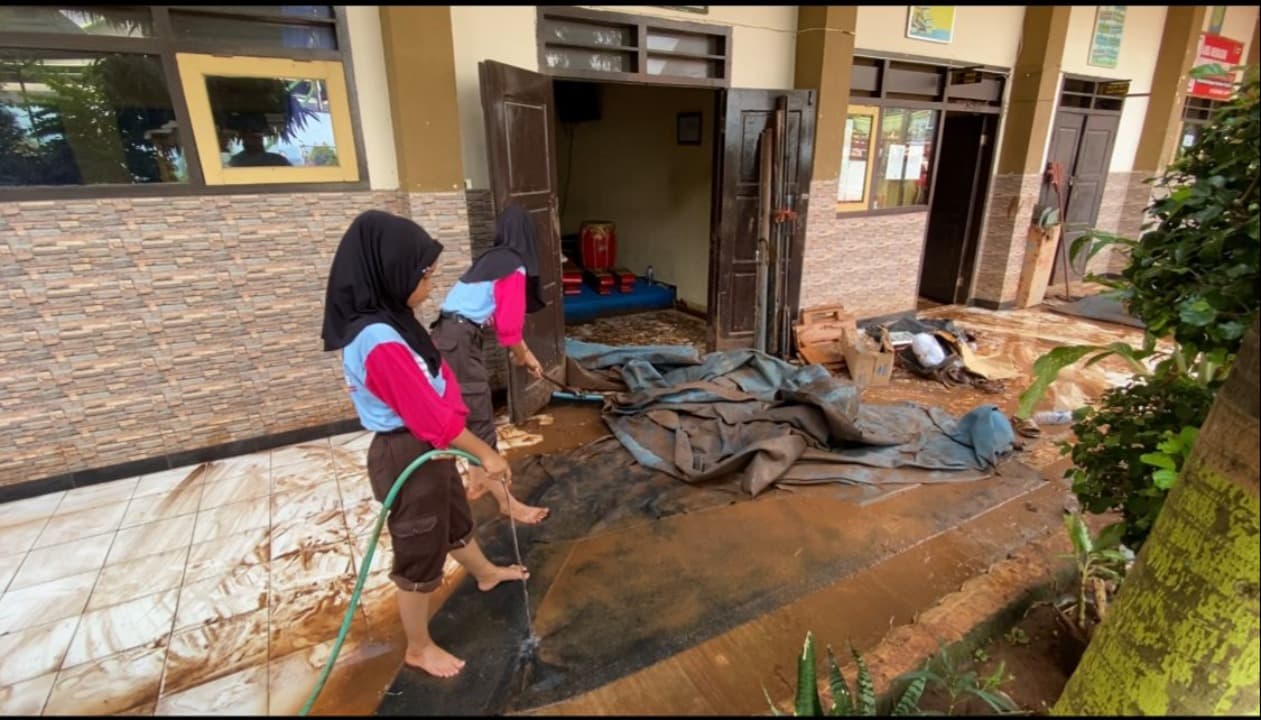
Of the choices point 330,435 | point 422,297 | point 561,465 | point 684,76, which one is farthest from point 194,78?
point 684,76

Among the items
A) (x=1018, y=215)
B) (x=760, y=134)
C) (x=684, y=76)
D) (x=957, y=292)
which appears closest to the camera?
(x=684, y=76)

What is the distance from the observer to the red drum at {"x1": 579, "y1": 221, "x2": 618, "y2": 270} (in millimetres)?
7223

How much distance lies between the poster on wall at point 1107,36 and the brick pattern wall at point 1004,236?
1.67 meters

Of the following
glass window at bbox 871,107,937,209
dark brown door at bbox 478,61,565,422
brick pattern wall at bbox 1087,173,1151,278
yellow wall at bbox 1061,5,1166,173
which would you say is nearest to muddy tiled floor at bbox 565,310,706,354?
dark brown door at bbox 478,61,565,422

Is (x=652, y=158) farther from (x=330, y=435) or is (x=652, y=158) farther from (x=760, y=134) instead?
(x=330, y=435)

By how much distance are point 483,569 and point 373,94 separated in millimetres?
2838

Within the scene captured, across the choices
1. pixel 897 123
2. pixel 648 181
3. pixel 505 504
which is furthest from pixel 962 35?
pixel 505 504

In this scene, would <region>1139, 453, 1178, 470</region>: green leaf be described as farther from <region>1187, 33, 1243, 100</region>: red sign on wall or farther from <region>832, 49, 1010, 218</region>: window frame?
<region>1187, 33, 1243, 100</region>: red sign on wall

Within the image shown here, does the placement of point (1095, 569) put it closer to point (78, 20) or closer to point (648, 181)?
point (78, 20)

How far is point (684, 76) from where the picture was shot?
4.49 meters

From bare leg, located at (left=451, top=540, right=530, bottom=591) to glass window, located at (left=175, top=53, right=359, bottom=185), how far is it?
96.5 inches

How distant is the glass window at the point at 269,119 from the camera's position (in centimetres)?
309

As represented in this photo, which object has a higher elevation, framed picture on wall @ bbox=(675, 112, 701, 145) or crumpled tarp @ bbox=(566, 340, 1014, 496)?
framed picture on wall @ bbox=(675, 112, 701, 145)

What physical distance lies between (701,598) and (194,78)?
11.8ft
